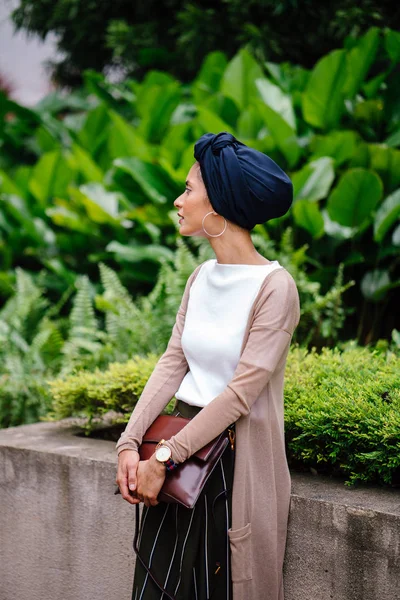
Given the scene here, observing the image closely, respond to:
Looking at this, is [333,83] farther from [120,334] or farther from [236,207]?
[236,207]

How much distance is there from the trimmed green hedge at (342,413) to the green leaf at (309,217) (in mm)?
1532

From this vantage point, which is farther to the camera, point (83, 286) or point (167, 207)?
point (167, 207)

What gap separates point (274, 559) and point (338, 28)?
552 cm

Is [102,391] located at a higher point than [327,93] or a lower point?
lower

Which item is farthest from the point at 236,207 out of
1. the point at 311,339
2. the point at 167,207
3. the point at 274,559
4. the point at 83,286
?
the point at 167,207

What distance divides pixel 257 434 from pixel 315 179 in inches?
120

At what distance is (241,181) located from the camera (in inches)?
77.1

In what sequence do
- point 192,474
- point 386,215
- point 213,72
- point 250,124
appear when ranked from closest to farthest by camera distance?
point 192,474, point 386,215, point 250,124, point 213,72

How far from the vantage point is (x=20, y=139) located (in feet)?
23.8

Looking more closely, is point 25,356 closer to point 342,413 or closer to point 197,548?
point 342,413

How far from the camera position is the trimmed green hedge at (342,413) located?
2.33 meters

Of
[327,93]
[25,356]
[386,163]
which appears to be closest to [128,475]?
[25,356]

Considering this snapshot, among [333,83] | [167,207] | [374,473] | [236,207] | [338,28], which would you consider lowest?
[374,473]

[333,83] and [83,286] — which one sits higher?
[333,83]
